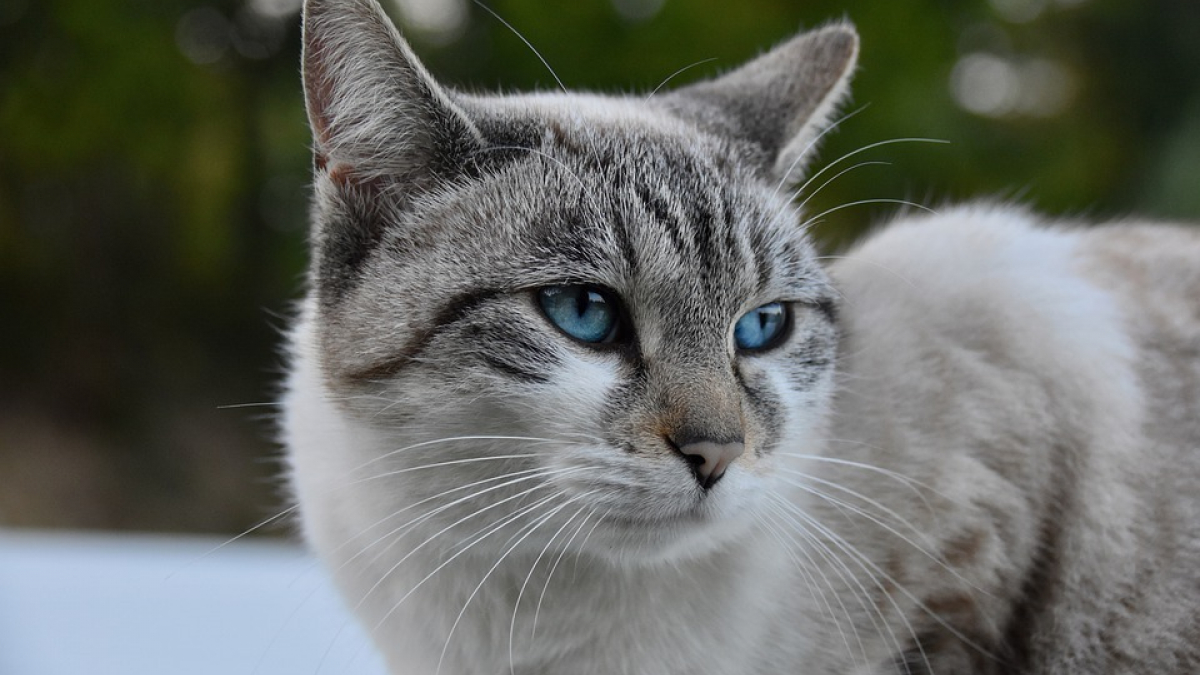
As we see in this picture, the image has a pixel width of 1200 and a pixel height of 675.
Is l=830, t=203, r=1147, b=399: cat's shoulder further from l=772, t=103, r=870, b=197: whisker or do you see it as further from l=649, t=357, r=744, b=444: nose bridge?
l=649, t=357, r=744, b=444: nose bridge

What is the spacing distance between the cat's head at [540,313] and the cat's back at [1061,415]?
21 centimetres

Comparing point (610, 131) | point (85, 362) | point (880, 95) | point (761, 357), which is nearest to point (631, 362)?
point (761, 357)

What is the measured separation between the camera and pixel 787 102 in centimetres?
153

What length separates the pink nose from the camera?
3.74 feet

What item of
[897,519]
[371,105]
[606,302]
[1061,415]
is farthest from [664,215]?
[1061,415]

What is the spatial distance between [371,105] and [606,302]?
345 millimetres

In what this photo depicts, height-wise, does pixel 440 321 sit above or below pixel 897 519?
above

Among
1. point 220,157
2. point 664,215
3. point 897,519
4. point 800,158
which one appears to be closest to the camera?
point 664,215

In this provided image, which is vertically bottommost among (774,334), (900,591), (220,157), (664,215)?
(900,591)

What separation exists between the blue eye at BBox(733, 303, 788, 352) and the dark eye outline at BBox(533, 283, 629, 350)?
0.50ft

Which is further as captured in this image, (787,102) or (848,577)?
(787,102)

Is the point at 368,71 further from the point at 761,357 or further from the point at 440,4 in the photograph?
the point at 440,4

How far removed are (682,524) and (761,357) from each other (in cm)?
25

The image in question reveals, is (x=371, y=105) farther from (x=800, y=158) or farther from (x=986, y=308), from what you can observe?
(x=986, y=308)
